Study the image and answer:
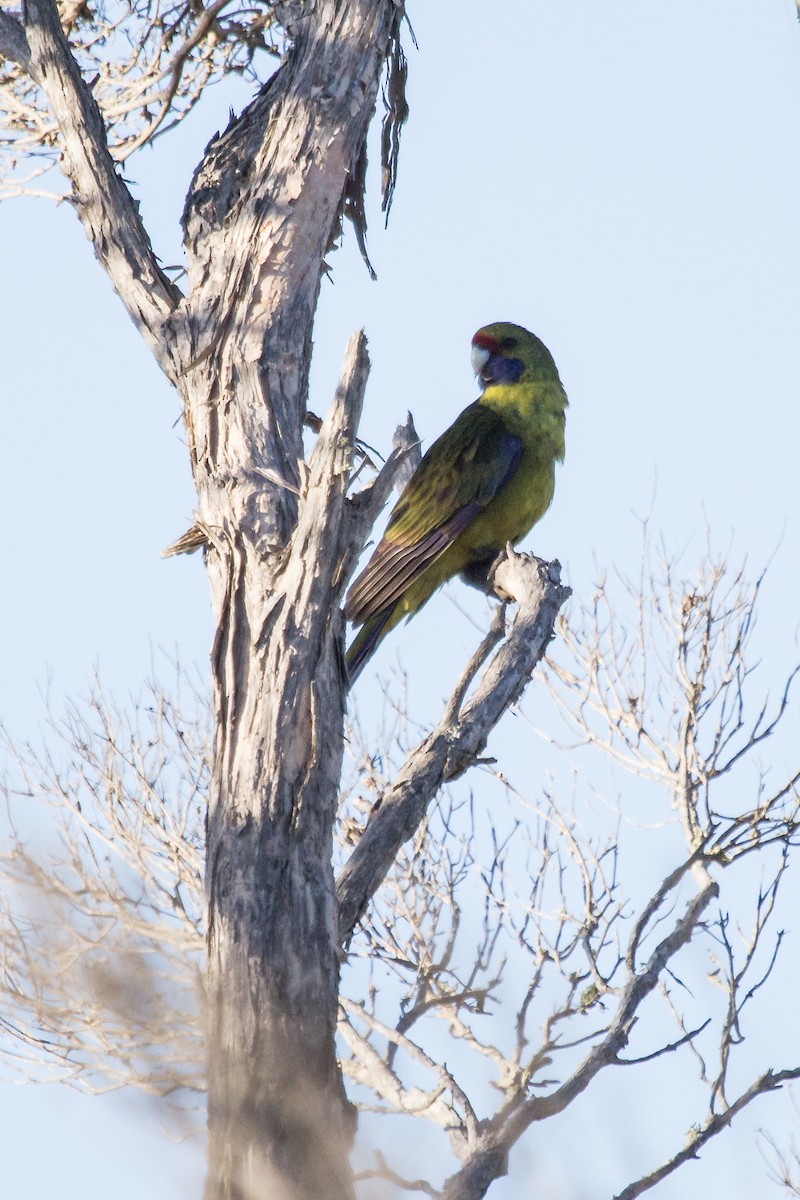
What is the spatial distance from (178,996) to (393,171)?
4587mm

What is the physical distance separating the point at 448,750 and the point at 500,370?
3163 mm

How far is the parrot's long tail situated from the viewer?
4688 mm

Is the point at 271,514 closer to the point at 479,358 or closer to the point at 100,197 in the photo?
the point at 100,197

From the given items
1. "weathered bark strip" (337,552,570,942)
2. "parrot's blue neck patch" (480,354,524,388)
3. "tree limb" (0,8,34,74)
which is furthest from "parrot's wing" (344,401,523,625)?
"tree limb" (0,8,34,74)

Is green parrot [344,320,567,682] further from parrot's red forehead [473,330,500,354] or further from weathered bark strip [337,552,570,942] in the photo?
weathered bark strip [337,552,570,942]

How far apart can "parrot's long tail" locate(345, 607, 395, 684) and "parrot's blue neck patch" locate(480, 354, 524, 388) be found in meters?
1.96

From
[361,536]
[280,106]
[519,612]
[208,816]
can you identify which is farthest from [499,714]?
[280,106]

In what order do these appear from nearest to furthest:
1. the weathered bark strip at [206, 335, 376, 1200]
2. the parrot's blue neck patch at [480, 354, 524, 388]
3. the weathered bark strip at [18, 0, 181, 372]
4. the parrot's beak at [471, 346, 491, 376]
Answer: the weathered bark strip at [206, 335, 376, 1200] < the weathered bark strip at [18, 0, 181, 372] < the parrot's blue neck patch at [480, 354, 524, 388] < the parrot's beak at [471, 346, 491, 376]

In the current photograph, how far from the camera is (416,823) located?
3568 millimetres

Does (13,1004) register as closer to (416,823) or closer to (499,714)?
(416,823)

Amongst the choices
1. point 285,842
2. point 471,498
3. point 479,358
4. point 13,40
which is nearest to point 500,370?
point 479,358

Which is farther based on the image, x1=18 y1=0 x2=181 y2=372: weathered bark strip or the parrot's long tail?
the parrot's long tail

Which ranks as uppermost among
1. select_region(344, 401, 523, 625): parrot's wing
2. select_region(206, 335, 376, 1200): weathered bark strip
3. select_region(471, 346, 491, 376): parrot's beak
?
select_region(471, 346, 491, 376): parrot's beak

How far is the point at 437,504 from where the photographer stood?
17.4 feet
